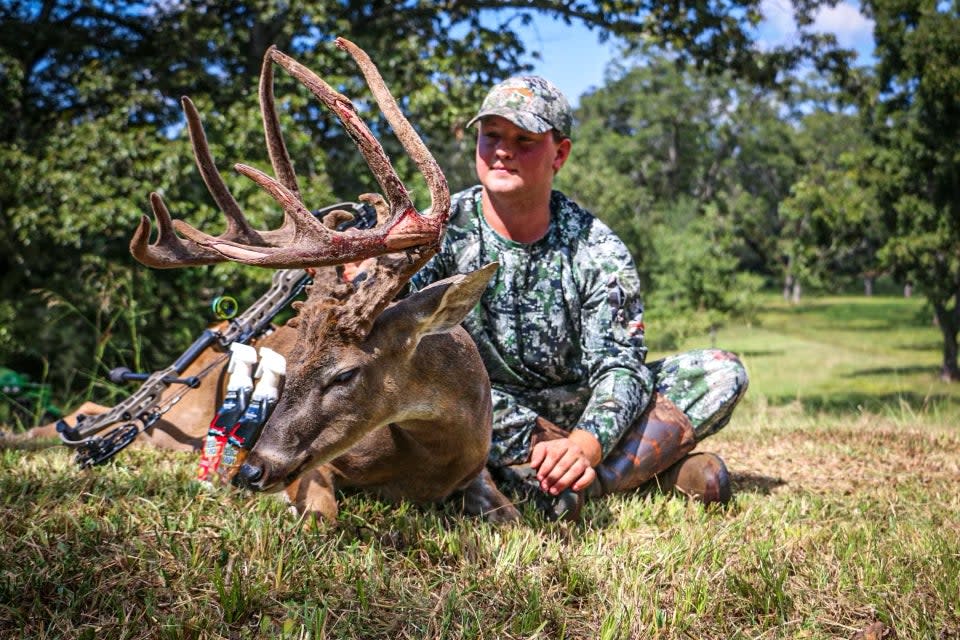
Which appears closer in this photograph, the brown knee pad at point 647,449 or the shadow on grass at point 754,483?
the brown knee pad at point 647,449

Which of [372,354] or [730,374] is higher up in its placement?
[372,354]

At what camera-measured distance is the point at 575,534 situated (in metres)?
3.66

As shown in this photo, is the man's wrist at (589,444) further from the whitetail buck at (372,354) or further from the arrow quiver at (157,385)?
the arrow quiver at (157,385)

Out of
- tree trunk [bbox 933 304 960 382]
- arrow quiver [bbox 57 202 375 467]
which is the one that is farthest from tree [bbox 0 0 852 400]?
tree trunk [bbox 933 304 960 382]

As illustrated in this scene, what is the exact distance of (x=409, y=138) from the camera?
313 cm

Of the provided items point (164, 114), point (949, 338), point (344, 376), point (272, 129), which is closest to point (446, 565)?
point (344, 376)

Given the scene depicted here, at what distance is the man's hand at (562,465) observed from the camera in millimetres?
3520

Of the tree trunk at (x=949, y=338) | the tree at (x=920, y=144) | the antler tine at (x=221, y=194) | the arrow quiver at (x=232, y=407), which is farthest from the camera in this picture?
the tree trunk at (x=949, y=338)

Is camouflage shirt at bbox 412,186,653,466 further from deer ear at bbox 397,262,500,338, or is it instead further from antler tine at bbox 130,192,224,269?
antler tine at bbox 130,192,224,269

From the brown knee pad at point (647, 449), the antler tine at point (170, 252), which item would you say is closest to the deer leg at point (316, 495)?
the antler tine at point (170, 252)

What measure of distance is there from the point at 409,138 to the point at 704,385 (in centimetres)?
216

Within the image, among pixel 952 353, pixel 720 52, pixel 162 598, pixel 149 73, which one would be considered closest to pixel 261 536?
pixel 162 598

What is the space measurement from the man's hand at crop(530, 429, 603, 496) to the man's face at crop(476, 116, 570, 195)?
125 cm

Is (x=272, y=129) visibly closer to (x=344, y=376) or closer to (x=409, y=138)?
(x=409, y=138)
